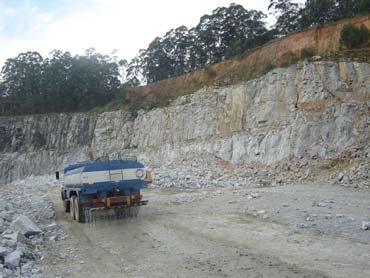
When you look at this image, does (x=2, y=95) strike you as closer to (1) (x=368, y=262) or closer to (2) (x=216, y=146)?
(2) (x=216, y=146)

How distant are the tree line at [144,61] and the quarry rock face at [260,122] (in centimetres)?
1238

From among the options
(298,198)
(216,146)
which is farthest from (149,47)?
(298,198)

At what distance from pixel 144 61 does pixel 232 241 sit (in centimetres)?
6924

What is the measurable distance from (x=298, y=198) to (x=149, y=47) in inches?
2463

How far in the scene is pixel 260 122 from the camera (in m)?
29.5

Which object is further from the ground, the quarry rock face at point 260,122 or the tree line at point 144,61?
the tree line at point 144,61

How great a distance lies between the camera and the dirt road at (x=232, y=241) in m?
8.03

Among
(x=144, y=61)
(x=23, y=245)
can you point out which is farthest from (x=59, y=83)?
(x=23, y=245)

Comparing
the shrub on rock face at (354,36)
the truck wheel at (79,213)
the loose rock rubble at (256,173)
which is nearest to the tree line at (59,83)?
the loose rock rubble at (256,173)

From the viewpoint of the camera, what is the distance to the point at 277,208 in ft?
45.9

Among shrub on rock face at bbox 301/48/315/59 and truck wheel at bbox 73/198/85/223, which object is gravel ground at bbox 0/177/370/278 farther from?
shrub on rock face at bbox 301/48/315/59

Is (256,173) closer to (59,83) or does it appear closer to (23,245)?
(23,245)

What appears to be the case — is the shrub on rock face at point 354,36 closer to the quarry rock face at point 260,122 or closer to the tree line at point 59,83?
the quarry rock face at point 260,122

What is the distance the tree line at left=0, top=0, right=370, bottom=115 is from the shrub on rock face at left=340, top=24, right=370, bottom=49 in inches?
618
